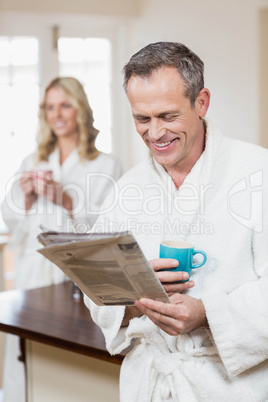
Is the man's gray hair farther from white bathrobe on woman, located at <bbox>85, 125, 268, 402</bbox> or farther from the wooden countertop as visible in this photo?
the wooden countertop

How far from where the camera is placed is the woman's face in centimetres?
326

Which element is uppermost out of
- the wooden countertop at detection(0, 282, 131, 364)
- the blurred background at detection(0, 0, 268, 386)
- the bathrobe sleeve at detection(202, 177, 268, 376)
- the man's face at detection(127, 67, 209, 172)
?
the blurred background at detection(0, 0, 268, 386)

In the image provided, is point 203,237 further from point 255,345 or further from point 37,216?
point 37,216

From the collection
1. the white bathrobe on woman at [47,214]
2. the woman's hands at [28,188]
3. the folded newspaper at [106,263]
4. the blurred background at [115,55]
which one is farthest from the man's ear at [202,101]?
the blurred background at [115,55]

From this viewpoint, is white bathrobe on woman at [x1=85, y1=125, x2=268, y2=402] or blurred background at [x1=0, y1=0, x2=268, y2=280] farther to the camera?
blurred background at [x1=0, y1=0, x2=268, y2=280]

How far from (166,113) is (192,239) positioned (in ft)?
1.05

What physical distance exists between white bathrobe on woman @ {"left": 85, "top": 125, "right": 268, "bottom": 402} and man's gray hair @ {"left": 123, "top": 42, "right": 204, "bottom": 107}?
6.8 inches

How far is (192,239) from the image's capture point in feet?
5.06

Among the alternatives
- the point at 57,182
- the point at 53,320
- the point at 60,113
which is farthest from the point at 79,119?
the point at 53,320

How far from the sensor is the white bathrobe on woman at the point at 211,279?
142 centimetres

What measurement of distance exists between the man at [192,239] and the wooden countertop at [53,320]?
1.05 ft

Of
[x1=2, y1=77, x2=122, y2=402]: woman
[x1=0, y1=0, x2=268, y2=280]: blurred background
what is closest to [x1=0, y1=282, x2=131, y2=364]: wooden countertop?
[x1=2, y1=77, x2=122, y2=402]: woman

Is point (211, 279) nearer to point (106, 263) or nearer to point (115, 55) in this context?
point (106, 263)

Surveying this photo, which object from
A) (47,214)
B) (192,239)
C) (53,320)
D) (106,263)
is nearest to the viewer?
(106,263)
